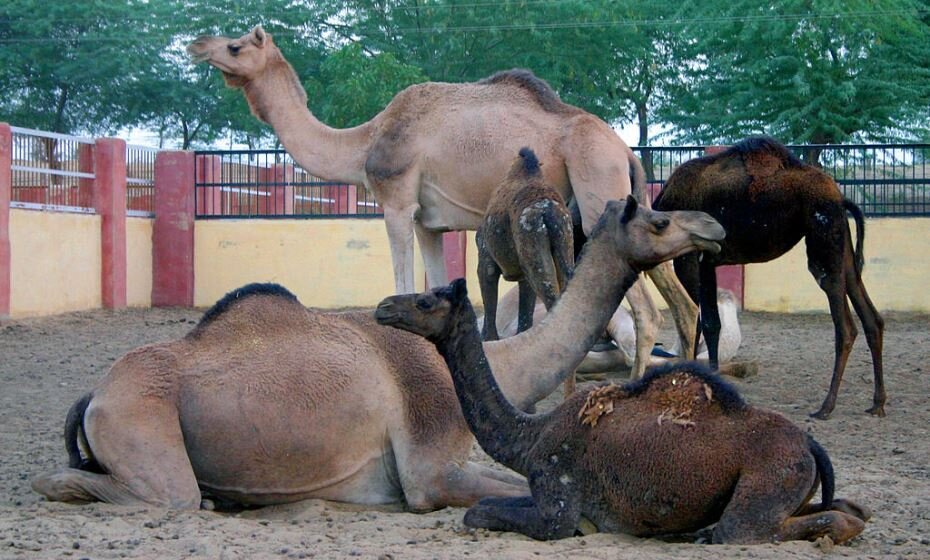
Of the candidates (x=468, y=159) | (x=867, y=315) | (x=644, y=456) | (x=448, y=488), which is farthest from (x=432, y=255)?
(x=644, y=456)

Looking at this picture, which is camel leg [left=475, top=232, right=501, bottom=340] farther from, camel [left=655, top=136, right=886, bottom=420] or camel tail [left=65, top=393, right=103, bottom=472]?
camel tail [left=65, top=393, right=103, bottom=472]

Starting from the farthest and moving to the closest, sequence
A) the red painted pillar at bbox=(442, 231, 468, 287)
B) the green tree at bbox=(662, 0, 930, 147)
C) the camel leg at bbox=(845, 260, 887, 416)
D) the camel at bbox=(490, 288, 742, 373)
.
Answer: the green tree at bbox=(662, 0, 930, 147), the red painted pillar at bbox=(442, 231, 468, 287), the camel at bbox=(490, 288, 742, 373), the camel leg at bbox=(845, 260, 887, 416)

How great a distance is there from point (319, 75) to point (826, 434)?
92.4ft

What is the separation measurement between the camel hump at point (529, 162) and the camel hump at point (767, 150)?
1.51 metres

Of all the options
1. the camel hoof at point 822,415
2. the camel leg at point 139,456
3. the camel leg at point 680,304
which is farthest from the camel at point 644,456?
the camel leg at point 680,304

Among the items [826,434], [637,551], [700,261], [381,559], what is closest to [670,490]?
[637,551]

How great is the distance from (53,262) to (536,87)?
8.81 meters

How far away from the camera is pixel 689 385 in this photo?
16.4 feet

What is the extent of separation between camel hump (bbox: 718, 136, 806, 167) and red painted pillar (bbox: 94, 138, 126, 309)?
11.0 metres

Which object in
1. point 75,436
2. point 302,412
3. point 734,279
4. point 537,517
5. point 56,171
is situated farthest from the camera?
point 734,279

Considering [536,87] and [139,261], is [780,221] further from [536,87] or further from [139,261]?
[139,261]

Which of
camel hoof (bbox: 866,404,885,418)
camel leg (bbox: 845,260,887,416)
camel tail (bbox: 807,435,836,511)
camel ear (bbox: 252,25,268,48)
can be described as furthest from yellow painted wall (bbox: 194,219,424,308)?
camel tail (bbox: 807,435,836,511)

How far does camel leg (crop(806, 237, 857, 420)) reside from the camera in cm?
880

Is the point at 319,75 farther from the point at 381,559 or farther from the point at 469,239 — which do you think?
the point at 381,559
